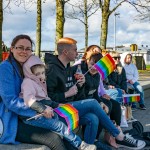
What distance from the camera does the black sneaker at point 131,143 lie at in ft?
18.0

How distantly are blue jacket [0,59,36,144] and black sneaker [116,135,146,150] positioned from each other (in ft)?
6.17

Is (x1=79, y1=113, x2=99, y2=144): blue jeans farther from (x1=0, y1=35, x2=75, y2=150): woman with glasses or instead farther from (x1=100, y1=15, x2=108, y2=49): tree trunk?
(x1=100, y1=15, x2=108, y2=49): tree trunk

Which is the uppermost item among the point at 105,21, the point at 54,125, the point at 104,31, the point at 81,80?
the point at 105,21

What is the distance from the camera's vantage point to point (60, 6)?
1159 centimetres

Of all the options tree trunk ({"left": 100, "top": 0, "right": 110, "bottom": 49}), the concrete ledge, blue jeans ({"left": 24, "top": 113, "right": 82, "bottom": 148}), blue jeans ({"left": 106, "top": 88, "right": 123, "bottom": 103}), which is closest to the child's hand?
blue jeans ({"left": 24, "top": 113, "right": 82, "bottom": 148})

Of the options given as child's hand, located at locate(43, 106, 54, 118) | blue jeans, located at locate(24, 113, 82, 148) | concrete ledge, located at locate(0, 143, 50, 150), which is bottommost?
concrete ledge, located at locate(0, 143, 50, 150)

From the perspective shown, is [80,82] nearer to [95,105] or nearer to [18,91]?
[95,105]

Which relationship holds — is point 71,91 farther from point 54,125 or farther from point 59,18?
point 59,18

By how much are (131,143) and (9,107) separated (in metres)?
2.16

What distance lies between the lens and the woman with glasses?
4.05 metres

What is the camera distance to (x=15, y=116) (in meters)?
4.14

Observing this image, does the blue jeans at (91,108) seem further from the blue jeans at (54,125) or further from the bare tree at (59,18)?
the bare tree at (59,18)

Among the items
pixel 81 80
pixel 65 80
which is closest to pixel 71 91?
→ pixel 65 80

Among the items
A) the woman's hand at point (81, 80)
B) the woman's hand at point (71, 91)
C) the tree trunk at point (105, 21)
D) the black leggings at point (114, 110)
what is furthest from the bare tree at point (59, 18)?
the woman's hand at point (71, 91)
